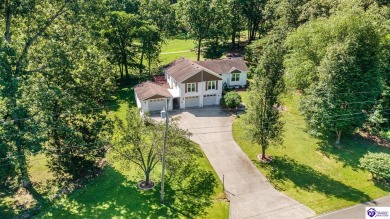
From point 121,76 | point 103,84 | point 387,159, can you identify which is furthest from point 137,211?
point 121,76

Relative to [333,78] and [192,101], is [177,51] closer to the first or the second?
[192,101]

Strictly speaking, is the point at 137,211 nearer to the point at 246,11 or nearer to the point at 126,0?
the point at 246,11

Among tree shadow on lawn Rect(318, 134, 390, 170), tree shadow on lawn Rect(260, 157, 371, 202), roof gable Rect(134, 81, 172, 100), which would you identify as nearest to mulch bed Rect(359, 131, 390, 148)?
tree shadow on lawn Rect(318, 134, 390, 170)

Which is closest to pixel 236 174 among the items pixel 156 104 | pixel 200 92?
pixel 200 92

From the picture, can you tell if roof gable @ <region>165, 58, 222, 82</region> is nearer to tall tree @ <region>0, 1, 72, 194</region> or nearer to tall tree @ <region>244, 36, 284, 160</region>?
tall tree @ <region>244, 36, 284, 160</region>

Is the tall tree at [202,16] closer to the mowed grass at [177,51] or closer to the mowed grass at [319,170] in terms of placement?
the mowed grass at [177,51]

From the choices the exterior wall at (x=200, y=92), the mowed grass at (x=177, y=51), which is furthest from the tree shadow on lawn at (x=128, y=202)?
the mowed grass at (x=177, y=51)
